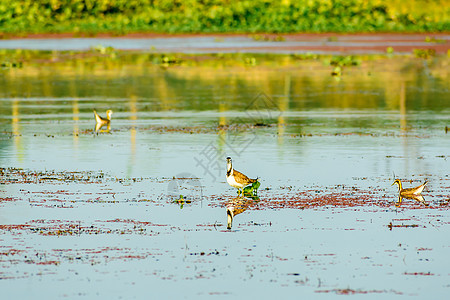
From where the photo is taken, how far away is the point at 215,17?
214 ft

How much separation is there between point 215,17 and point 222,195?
167 feet

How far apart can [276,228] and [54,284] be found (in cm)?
330

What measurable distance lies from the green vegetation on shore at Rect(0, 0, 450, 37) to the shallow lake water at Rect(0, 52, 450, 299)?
108ft

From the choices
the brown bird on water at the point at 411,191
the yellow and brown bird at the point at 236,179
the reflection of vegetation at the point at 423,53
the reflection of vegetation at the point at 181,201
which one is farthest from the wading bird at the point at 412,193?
the reflection of vegetation at the point at 423,53

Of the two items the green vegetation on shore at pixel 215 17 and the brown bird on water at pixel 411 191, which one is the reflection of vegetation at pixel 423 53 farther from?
the brown bird on water at pixel 411 191

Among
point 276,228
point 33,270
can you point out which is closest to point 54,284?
point 33,270

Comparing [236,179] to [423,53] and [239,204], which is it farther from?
[423,53]

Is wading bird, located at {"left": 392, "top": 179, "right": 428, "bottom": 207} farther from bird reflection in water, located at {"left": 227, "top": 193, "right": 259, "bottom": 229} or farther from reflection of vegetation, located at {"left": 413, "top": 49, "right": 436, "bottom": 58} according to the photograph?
reflection of vegetation, located at {"left": 413, "top": 49, "right": 436, "bottom": 58}

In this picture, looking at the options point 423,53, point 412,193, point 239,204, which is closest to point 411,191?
point 412,193

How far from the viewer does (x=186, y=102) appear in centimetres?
2936

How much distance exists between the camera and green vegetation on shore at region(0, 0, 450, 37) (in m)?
64.5

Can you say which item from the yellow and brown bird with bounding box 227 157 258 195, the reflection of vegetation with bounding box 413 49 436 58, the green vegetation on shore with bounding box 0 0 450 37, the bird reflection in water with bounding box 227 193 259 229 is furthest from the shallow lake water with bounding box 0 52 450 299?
the green vegetation on shore with bounding box 0 0 450 37

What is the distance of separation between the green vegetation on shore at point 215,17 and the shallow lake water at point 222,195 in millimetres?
32960

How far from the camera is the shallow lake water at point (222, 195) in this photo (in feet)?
34.5
